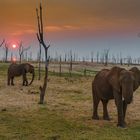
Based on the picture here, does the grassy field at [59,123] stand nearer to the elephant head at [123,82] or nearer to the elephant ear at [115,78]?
the elephant head at [123,82]

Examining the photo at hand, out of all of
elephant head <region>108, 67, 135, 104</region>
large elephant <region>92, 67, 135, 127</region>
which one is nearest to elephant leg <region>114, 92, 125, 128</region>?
large elephant <region>92, 67, 135, 127</region>

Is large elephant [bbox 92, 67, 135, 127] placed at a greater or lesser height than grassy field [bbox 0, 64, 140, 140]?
greater

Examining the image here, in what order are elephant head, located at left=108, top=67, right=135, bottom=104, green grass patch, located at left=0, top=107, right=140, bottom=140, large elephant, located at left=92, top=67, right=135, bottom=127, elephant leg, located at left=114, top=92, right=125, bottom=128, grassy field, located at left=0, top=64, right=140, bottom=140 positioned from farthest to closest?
elephant leg, located at left=114, top=92, right=125, bottom=128 < large elephant, located at left=92, top=67, right=135, bottom=127 < elephant head, located at left=108, top=67, right=135, bottom=104 < grassy field, located at left=0, top=64, right=140, bottom=140 < green grass patch, located at left=0, top=107, right=140, bottom=140

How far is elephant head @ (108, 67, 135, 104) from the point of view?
15.2 metres

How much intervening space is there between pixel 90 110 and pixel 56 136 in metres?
7.30

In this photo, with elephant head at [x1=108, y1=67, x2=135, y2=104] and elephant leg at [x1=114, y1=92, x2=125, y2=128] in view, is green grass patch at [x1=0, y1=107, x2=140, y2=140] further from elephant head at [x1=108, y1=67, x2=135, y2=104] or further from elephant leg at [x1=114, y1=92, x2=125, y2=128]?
elephant head at [x1=108, y1=67, x2=135, y2=104]

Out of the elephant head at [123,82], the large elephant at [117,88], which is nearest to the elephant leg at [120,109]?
the large elephant at [117,88]

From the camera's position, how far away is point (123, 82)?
51.1ft

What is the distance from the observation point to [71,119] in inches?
697

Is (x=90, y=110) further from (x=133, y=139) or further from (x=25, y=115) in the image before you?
(x=133, y=139)

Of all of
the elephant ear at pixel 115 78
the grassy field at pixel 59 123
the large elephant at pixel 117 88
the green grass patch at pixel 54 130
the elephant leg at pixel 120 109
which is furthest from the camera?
the elephant ear at pixel 115 78

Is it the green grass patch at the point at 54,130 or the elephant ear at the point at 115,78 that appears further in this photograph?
the elephant ear at the point at 115,78

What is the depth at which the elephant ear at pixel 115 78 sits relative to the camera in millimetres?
16141

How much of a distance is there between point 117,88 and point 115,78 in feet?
1.56
